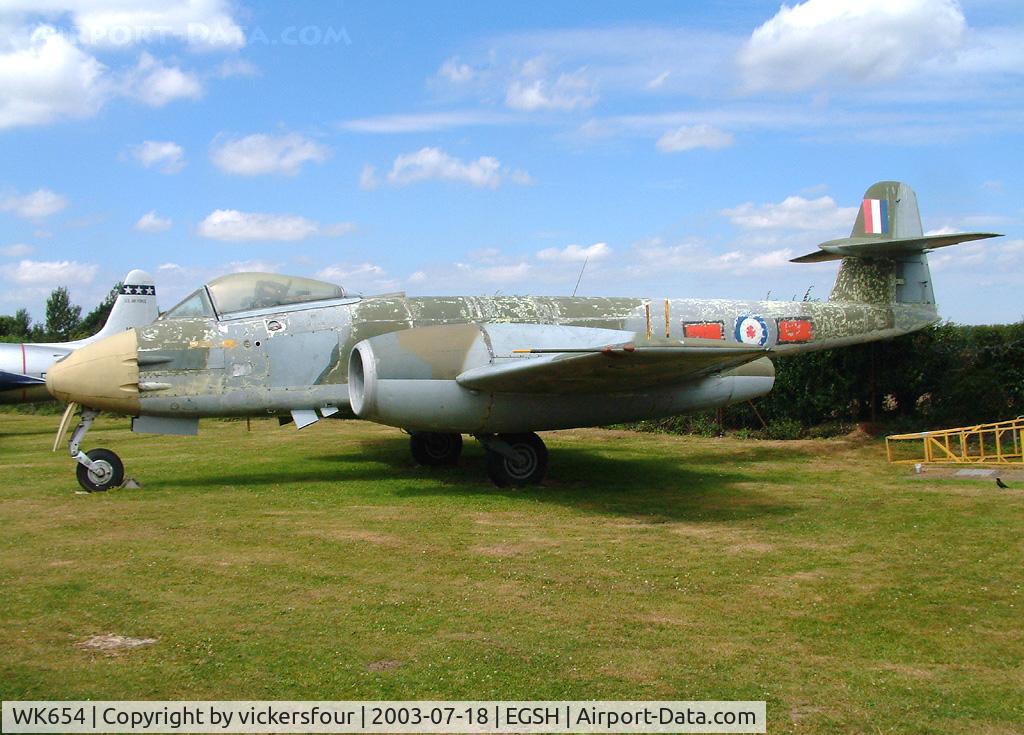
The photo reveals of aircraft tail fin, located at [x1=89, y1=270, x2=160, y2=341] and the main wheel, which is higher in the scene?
aircraft tail fin, located at [x1=89, y1=270, x2=160, y2=341]

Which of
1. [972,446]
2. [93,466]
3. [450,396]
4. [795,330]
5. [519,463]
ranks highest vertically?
[795,330]

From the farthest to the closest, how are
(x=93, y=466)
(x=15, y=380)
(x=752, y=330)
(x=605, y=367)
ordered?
(x=15, y=380) < (x=752, y=330) < (x=93, y=466) < (x=605, y=367)

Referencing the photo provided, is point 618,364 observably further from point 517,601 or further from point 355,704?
point 355,704

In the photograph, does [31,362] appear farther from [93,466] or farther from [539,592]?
[539,592]

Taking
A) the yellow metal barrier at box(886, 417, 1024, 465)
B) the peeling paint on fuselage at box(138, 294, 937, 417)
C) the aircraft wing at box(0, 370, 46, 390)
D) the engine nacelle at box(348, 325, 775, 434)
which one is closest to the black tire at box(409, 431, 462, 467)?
the peeling paint on fuselage at box(138, 294, 937, 417)

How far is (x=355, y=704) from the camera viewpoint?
13.8 ft

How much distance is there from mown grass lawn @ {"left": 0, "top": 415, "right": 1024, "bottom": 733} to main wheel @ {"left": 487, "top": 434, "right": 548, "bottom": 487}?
0.77 feet

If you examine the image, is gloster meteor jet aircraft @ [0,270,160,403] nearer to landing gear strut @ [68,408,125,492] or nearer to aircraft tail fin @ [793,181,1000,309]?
landing gear strut @ [68,408,125,492]

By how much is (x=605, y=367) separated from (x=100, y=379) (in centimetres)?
578

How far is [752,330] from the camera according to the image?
41.6 feet

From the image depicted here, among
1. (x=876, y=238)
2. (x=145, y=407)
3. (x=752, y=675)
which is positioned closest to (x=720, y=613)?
(x=752, y=675)

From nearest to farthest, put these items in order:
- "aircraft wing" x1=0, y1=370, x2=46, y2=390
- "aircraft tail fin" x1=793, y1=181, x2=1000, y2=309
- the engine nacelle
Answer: the engine nacelle
"aircraft tail fin" x1=793, y1=181, x2=1000, y2=309
"aircraft wing" x1=0, y1=370, x2=46, y2=390

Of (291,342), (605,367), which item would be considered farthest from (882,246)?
(291,342)

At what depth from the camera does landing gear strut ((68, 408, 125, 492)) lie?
10531 millimetres
